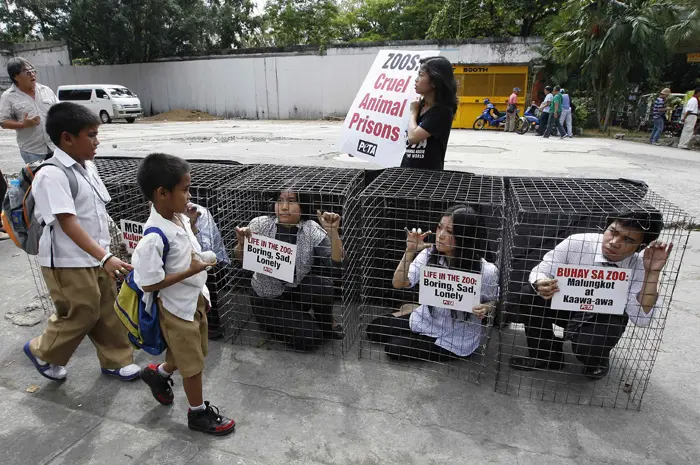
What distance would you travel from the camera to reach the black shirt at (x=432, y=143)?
319cm

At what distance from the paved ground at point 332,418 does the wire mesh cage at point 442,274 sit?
16 cm

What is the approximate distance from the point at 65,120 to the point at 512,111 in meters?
16.1

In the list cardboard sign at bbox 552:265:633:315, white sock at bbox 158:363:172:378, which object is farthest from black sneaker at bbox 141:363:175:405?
cardboard sign at bbox 552:265:633:315

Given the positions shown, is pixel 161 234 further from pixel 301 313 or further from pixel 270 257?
pixel 301 313

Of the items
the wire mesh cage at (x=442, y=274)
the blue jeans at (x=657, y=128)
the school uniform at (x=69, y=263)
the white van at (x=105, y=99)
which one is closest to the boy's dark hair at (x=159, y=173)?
the school uniform at (x=69, y=263)

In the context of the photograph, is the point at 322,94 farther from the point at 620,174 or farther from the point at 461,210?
the point at 461,210

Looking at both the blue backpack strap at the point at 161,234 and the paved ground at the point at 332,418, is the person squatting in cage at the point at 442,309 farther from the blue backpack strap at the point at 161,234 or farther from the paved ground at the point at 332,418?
the blue backpack strap at the point at 161,234

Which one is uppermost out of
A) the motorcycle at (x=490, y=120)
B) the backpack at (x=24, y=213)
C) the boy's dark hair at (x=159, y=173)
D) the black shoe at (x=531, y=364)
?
the boy's dark hair at (x=159, y=173)

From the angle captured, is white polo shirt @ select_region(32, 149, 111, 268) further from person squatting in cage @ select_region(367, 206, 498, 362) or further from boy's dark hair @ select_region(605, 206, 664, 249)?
boy's dark hair @ select_region(605, 206, 664, 249)

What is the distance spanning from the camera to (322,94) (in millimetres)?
23047

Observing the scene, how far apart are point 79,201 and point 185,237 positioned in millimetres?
699

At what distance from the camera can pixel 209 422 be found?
219cm

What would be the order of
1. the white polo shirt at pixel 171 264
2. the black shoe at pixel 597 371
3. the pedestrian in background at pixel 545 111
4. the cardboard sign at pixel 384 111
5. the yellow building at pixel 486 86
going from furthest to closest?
1. the yellow building at pixel 486 86
2. the pedestrian in background at pixel 545 111
3. the cardboard sign at pixel 384 111
4. the black shoe at pixel 597 371
5. the white polo shirt at pixel 171 264

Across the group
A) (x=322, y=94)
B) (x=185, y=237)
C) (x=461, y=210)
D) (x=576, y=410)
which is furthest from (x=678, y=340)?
(x=322, y=94)
